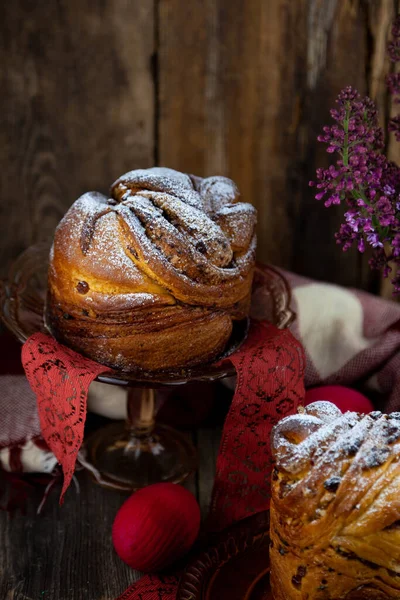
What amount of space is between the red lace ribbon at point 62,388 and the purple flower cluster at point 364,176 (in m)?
0.45

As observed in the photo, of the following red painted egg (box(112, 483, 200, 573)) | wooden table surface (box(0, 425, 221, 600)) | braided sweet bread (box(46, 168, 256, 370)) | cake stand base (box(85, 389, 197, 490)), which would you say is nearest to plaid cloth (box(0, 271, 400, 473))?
cake stand base (box(85, 389, 197, 490))

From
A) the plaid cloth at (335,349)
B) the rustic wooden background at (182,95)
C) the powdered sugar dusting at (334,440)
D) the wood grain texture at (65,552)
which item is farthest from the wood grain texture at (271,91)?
the powdered sugar dusting at (334,440)

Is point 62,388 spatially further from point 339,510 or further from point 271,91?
point 271,91

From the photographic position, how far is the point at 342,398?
4.53ft

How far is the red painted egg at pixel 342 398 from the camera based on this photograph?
137 centimetres

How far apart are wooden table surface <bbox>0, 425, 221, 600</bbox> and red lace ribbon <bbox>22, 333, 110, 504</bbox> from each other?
120mm

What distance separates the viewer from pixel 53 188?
1.84 m

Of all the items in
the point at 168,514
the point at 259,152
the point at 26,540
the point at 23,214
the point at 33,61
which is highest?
the point at 33,61

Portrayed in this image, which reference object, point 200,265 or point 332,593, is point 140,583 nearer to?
point 332,593

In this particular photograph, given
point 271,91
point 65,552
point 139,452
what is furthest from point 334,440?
point 271,91

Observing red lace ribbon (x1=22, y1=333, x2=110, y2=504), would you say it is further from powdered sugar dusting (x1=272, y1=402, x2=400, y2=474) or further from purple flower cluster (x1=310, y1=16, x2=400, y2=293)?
purple flower cluster (x1=310, y1=16, x2=400, y2=293)

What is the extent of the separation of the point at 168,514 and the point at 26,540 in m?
0.29

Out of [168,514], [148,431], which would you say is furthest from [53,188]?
[168,514]

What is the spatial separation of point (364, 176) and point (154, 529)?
24.4 inches
